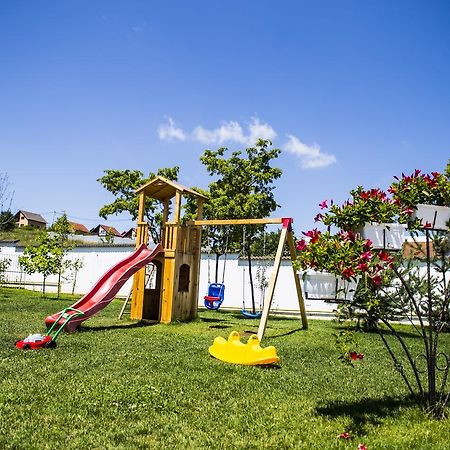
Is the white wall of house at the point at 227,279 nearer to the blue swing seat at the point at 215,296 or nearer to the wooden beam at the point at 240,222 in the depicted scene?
the blue swing seat at the point at 215,296

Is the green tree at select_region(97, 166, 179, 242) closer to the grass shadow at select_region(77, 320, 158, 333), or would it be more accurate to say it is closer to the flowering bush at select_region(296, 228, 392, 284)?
the grass shadow at select_region(77, 320, 158, 333)

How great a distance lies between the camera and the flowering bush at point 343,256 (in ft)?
15.0

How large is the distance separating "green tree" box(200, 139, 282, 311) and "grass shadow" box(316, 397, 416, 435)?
14.4 meters

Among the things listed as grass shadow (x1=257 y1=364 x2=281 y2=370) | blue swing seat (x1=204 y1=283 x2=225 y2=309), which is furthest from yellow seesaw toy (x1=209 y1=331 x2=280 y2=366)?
blue swing seat (x1=204 y1=283 x2=225 y2=309)

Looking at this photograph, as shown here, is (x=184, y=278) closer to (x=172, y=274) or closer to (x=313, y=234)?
(x=172, y=274)

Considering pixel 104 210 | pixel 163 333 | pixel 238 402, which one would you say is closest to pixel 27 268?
pixel 104 210

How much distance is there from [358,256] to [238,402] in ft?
6.99

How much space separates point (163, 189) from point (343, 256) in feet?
36.4

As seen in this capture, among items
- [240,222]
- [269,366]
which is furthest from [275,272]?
[269,366]

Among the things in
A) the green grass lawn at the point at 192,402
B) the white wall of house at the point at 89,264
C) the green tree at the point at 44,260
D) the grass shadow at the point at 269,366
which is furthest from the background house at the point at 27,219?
the grass shadow at the point at 269,366

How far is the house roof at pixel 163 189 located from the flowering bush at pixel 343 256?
9.37 metres

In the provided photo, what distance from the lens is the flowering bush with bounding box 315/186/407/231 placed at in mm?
4914

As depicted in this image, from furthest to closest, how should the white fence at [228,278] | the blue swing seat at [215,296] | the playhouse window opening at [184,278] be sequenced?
the white fence at [228,278] → the blue swing seat at [215,296] → the playhouse window opening at [184,278]

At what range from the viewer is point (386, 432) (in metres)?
4.38
